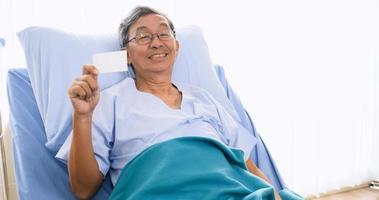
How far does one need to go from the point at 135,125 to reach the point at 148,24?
0.34 meters

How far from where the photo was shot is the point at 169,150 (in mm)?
996

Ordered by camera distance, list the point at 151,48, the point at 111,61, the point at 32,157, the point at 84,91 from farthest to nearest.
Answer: the point at 151,48
the point at 32,157
the point at 111,61
the point at 84,91

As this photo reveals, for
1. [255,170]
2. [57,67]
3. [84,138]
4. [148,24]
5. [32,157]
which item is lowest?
[255,170]

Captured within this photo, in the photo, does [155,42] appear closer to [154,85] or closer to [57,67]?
[154,85]

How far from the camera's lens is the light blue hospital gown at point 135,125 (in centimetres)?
112

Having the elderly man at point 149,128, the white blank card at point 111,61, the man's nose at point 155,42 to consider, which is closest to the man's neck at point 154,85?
the elderly man at point 149,128

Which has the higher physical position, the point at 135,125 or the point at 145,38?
the point at 145,38

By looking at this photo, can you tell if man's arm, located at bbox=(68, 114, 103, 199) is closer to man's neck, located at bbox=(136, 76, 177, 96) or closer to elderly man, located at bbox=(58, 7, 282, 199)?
elderly man, located at bbox=(58, 7, 282, 199)

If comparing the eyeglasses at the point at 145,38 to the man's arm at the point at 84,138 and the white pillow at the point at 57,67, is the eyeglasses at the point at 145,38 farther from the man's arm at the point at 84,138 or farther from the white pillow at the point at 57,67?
the man's arm at the point at 84,138

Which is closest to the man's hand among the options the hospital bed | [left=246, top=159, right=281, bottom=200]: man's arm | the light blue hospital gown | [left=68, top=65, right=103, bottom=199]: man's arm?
[left=68, top=65, right=103, bottom=199]: man's arm

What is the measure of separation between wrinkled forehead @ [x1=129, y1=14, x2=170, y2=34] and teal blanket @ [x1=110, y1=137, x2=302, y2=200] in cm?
42

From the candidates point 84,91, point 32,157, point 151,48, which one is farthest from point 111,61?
point 32,157

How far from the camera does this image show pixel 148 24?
1.26m

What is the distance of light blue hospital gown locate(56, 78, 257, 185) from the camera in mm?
1118
